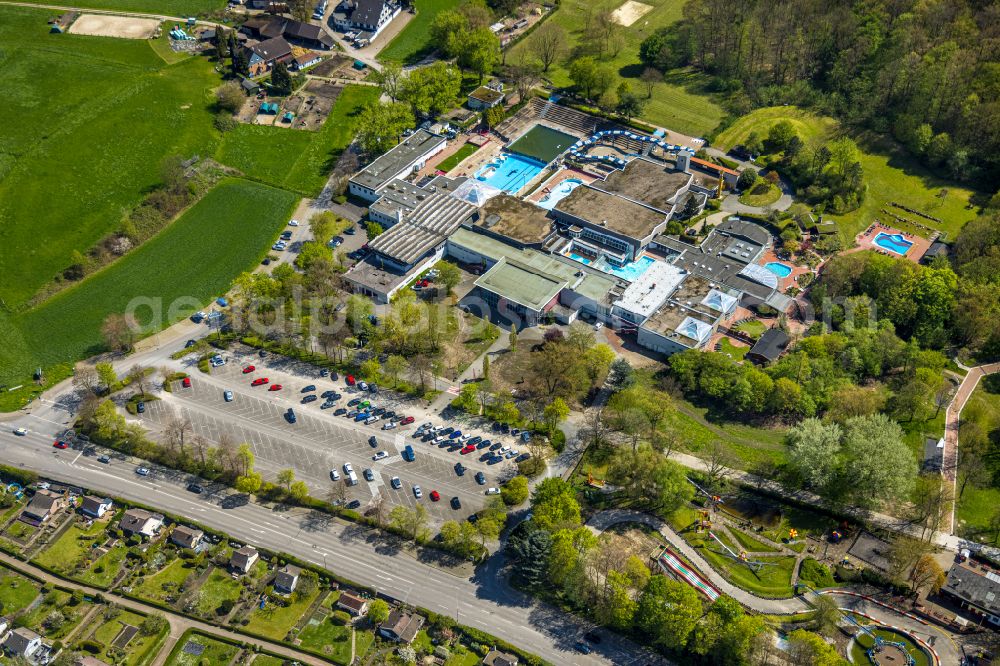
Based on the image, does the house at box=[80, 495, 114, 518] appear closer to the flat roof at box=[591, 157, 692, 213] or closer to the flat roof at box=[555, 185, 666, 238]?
the flat roof at box=[555, 185, 666, 238]

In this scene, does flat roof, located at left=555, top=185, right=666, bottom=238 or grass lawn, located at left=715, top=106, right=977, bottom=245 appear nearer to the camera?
flat roof, located at left=555, top=185, right=666, bottom=238

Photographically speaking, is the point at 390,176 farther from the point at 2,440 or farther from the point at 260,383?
the point at 2,440

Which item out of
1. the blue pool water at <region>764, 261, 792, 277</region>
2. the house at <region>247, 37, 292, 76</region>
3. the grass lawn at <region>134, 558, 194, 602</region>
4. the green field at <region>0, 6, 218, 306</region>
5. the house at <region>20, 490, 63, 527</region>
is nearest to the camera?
the grass lawn at <region>134, 558, 194, 602</region>

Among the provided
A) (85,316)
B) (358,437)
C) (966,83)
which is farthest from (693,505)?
(966,83)

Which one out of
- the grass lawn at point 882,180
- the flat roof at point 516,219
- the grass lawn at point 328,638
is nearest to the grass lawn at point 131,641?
the grass lawn at point 328,638

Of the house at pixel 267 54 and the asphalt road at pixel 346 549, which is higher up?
the house at pixel 267 54

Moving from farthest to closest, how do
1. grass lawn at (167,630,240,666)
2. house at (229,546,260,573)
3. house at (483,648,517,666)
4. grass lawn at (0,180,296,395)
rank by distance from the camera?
grass lawn at (0,180,296,395), house at (229,546,260,573), grass lawn at (167,630,240,666), house at (483,648,517,666)

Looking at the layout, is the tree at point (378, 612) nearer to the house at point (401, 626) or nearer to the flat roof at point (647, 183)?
the house at point (401, 626)

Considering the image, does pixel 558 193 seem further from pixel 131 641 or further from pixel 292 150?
pixel 131 641

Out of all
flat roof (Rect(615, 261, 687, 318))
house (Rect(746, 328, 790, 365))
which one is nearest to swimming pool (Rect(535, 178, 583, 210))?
flat roof (Rect(615, 261, 687, 318))
